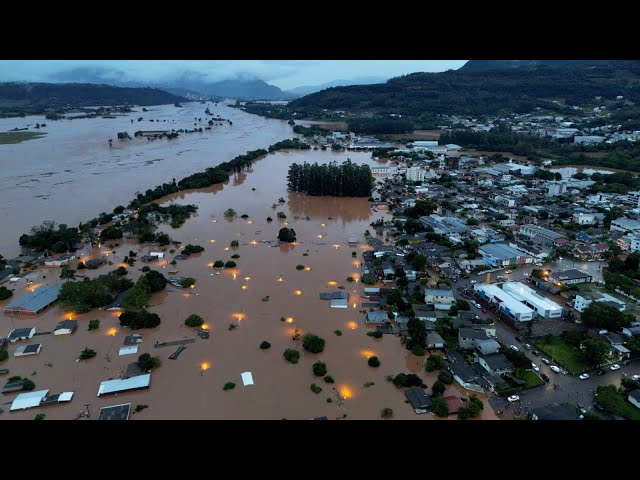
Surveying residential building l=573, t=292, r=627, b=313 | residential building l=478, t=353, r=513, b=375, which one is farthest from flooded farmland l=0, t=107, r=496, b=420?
residential building l=573, t=292, r=627, b=313

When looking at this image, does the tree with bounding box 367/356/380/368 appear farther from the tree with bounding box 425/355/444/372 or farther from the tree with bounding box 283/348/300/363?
the tree with bounding box 283/348/300/363

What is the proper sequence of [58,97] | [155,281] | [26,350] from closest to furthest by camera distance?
[26,350], [155,281], [58,97]

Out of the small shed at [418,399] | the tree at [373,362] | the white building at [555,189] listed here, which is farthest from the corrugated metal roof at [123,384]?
the white building at [555,189]

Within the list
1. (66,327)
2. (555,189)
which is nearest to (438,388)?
(66,327)

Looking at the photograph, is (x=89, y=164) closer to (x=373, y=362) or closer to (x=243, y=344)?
(x=243, y=344)

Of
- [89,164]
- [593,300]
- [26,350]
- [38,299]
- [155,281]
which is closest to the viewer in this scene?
[26,350]

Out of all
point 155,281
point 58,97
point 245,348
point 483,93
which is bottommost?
point 245,348

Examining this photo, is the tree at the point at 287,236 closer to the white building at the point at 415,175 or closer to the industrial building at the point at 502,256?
the industrial building at the point at 502,256
